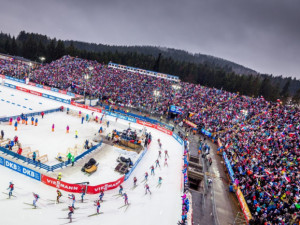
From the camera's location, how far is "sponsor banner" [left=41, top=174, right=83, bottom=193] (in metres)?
15.1

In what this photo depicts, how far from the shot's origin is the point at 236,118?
37.0m

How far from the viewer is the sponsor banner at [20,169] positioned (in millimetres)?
15594

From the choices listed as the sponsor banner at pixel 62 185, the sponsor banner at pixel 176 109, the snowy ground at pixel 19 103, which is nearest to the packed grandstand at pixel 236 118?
the sponsor banner at pixel 176 109

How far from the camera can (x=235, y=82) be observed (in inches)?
3182

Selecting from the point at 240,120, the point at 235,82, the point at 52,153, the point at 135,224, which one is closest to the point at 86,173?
the point at 52,153

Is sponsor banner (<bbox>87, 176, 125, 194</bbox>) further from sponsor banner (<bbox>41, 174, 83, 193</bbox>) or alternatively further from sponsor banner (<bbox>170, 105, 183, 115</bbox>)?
sponsor banner (<bbox>170, 105, 183, 115</bbox>)

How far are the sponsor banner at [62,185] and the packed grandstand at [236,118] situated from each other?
1449cm

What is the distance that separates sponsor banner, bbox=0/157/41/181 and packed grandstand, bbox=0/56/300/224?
18.1 meters

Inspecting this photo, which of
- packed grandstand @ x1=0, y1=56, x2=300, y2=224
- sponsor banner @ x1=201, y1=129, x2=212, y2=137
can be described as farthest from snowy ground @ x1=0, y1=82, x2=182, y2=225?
sponsor banner @ x1=201, y1=129, x2=212, y2=137

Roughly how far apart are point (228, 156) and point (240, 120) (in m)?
12.3

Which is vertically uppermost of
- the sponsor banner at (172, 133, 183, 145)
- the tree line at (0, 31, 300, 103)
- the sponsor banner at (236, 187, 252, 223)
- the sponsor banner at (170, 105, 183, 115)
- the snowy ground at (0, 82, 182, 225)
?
the tree line at (0, 31, 300, 103)

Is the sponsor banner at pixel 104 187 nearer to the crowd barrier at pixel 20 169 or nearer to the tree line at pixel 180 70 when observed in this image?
the crowd barrier at pixel 20 169

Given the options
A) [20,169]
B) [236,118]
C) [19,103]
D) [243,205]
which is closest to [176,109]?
[236,118]

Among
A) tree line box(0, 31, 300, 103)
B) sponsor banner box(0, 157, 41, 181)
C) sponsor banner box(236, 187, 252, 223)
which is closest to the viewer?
sponsor banner box(0, 157, 41, 181)
